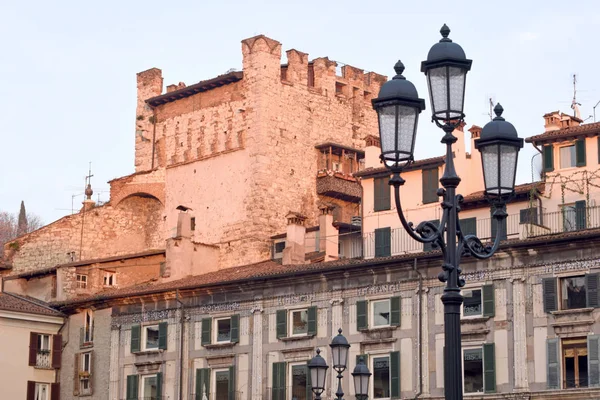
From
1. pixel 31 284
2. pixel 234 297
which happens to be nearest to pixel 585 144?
pixel 234 297

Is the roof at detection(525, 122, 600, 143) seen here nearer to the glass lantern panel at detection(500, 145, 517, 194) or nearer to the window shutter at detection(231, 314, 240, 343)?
the window shutter at detection(231, 314, 240, 343)

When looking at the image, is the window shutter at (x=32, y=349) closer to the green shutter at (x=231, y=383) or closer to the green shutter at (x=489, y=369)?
the green shutter at (x=231, y=383)

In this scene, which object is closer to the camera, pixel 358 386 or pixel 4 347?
pixel 358 386

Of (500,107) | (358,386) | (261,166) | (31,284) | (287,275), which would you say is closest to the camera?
(500,107)

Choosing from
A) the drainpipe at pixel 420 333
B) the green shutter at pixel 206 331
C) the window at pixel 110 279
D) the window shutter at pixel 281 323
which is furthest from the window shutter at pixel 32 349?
the drainpipe at pixel 420 333

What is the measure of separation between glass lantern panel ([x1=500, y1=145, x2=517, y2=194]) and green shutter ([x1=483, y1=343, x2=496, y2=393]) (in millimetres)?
27828

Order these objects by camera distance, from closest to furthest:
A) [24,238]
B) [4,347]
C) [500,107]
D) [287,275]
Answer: [500,107] → [287,275] → [4,347] → [24,238]

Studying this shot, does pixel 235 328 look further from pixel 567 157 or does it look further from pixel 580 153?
pixel 580 153

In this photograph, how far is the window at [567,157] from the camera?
5075 centimetres

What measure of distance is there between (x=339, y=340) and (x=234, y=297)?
898 inches

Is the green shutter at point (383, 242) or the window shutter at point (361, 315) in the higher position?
the green shutter at point (383, 242)

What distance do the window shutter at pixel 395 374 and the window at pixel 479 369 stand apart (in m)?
2.58

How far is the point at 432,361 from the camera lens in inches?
1889

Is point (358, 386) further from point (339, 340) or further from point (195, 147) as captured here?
point (195, 147)
